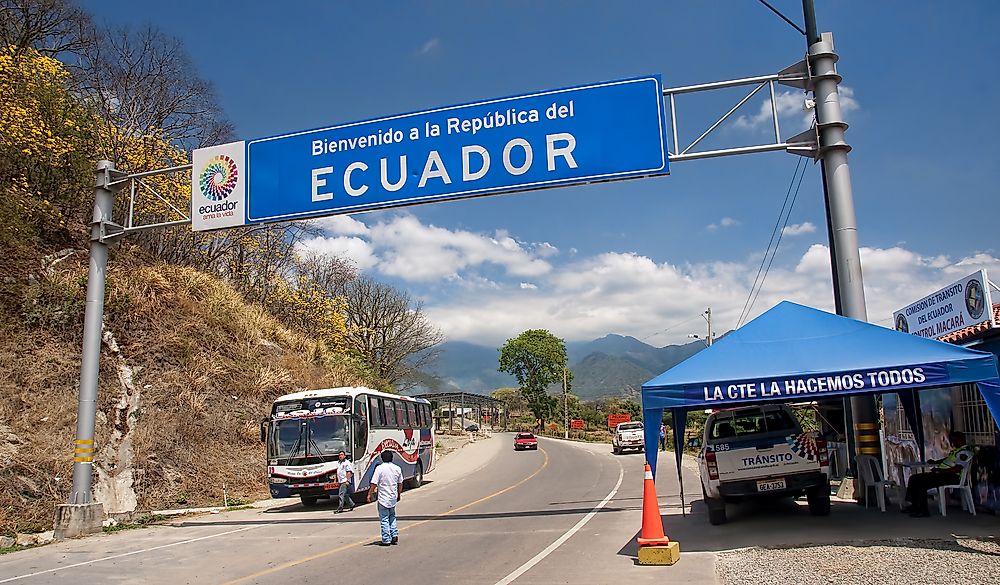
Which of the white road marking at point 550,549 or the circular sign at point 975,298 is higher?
the circular sign at point 975,298

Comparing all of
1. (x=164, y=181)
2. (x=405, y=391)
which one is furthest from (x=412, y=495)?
(x=405, y=391)

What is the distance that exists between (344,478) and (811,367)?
1284 centimetres

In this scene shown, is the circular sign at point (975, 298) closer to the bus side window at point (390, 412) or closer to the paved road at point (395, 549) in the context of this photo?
the paved road at point (395, 549)

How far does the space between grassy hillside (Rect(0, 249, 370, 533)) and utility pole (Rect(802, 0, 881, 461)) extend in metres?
17.2

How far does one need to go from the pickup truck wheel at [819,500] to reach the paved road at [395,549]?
2976 mm

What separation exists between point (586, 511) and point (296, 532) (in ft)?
20.3

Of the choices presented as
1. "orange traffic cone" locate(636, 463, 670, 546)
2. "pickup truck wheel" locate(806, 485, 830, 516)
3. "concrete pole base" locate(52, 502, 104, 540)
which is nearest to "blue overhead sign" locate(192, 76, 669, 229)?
"orange traffic cone" locate(636, 463, 670, 546)

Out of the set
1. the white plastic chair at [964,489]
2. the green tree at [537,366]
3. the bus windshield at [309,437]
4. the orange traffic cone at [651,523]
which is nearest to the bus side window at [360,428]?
the bus windshield at [309,437]

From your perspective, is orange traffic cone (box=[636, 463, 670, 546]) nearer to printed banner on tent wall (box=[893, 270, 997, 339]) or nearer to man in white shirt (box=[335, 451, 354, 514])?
printed banner on tent wall (box=[893, 270, 997, 339])

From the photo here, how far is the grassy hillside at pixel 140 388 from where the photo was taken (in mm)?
18641

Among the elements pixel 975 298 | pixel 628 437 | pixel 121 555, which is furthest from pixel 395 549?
pixel 628 437

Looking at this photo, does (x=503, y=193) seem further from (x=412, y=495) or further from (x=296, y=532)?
(x=412, y=495)

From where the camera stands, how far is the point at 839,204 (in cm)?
1256

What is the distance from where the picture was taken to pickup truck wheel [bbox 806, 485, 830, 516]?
466 inches
